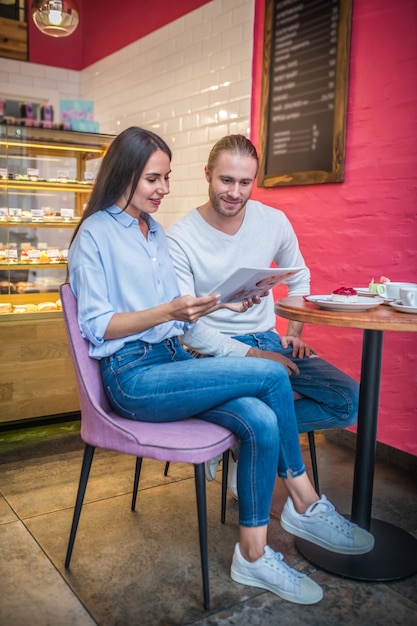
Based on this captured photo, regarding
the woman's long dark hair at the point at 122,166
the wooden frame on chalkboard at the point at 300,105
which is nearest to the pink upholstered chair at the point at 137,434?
the woman's long dark hair at the point at 122,166

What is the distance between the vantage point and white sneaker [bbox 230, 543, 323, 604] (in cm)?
168

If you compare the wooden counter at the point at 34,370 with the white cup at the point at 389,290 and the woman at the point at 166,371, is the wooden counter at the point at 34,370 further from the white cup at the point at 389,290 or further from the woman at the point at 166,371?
the white cup at the point at 389,290

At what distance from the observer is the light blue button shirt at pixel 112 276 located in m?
1.69

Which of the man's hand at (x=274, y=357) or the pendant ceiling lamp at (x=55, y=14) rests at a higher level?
the pendant ceiling lamp at (x=55, y=14)

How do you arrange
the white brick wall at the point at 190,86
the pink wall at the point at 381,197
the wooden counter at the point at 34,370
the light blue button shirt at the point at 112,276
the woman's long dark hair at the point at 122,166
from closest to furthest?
the light blue button shirt at the point at 112,276
the woman's long dark hair at the point at 122,166
the pink wall at the point at 381,197
the wooden counter at the point at 34,370
the white brick wall at the point at 190,86

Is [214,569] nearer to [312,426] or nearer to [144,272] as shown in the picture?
[312,426]

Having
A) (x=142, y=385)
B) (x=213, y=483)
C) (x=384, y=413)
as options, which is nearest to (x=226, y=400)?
(x=142, y=385)

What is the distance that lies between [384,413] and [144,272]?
1.62 meters

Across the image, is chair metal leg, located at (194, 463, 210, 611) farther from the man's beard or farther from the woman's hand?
the man's beard

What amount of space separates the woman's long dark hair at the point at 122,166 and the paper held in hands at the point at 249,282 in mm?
443

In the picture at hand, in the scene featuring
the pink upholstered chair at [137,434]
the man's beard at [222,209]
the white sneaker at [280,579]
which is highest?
the man's beard at [222,209]

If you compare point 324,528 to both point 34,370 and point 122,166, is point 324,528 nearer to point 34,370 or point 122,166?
point 122,166

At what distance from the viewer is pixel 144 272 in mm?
1807

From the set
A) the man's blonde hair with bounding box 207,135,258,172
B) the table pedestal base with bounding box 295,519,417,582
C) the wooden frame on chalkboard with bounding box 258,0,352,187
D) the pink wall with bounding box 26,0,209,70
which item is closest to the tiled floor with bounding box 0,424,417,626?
the table pedestal base with bounding box 295,519,417,582
